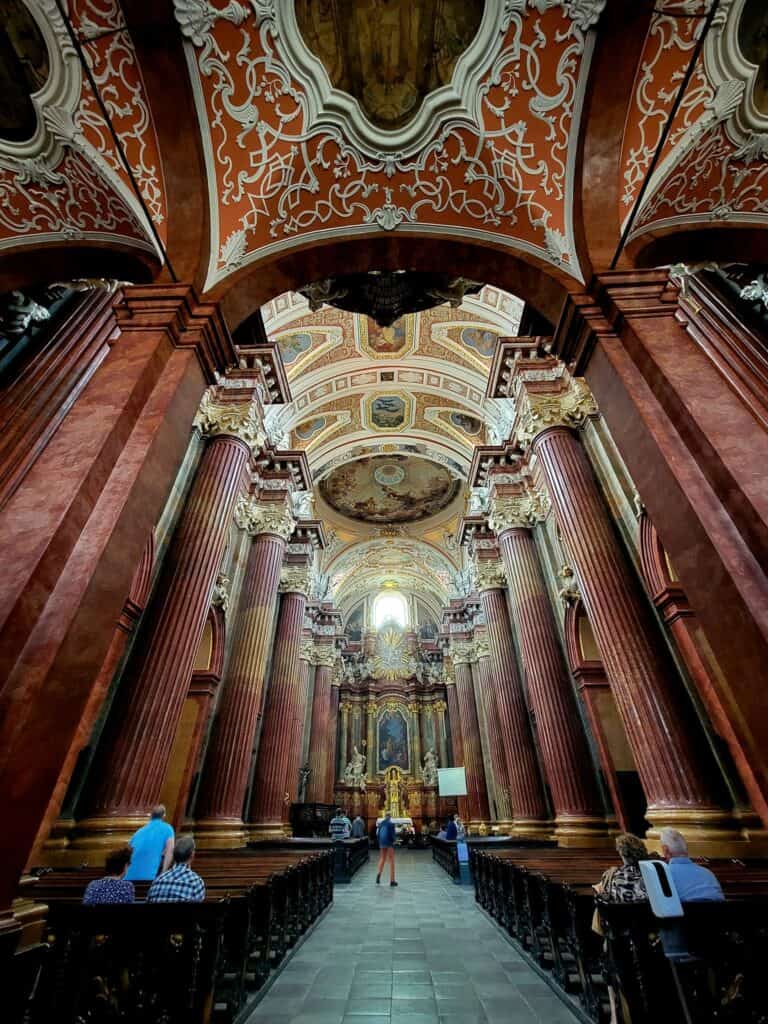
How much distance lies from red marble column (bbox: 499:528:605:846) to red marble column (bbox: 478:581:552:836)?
1565 millimetres

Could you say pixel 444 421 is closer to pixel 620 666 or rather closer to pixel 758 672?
pixel 620 666

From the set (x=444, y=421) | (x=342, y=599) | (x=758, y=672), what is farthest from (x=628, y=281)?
(x=342, y=599)

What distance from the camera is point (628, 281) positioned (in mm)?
4012

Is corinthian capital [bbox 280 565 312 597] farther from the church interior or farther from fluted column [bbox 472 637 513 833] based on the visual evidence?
fluted column [bbox 472 637 513 833]

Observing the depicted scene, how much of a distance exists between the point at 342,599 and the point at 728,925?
22.1 meters

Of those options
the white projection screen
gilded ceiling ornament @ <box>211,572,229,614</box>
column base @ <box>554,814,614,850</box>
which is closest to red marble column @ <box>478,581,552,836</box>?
column base @ <box>554,814,614,850</box>

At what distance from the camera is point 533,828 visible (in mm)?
8953

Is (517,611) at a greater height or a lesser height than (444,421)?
lesser

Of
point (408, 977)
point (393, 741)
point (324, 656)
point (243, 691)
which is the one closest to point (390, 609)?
point (393, 741)

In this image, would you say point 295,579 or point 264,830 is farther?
point 295,579

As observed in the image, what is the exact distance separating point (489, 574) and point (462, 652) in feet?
A: 21.0

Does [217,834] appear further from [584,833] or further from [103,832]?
[584,833]

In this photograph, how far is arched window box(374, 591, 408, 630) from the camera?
25891 millimetres

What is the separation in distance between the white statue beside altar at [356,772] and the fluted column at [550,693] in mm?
15101
